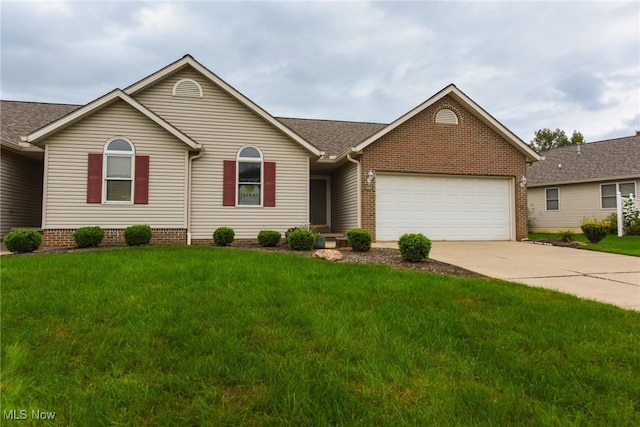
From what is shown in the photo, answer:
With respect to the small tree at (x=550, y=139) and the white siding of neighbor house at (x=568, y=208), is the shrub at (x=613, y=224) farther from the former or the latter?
the small tree at (x=550, y=139)

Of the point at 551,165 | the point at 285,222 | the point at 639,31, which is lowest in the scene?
the point at 285,222

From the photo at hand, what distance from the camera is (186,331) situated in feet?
10.4

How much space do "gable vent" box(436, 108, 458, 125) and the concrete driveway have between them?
4.80m

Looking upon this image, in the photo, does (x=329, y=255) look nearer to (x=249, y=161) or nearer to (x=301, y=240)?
(x=301, y=240)

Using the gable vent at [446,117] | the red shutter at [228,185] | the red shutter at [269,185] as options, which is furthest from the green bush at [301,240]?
the gable vent at [446,117]

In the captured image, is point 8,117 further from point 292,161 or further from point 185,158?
point 292,161

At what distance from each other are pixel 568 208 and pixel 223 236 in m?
18.5

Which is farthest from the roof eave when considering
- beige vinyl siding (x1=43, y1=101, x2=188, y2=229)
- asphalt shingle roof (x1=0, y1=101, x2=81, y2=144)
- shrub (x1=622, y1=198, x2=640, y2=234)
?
asphalt shingle roof (x1=0, y1=101, x2=81, y2=144)

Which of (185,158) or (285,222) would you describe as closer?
(185,158)

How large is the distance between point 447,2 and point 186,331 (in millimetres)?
11207

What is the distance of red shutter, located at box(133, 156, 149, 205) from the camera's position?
1026 cm

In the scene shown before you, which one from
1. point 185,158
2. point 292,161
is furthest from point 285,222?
point 185,158

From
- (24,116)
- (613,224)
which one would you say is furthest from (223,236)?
(613,224)

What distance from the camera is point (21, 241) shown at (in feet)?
27.1
